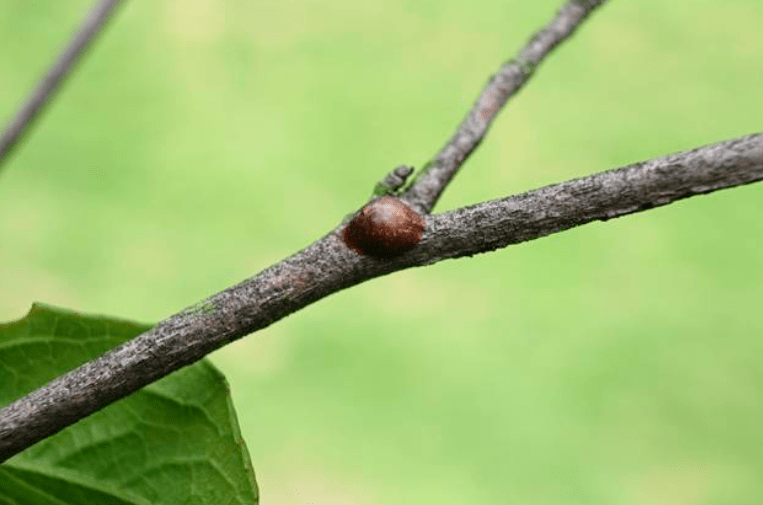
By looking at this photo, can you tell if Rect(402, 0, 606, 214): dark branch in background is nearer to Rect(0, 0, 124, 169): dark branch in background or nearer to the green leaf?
the green leaf

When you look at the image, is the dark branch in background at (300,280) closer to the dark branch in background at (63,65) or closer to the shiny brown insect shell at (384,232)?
the shiny brown insect shell at (384,232)

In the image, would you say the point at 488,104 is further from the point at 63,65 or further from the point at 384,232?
the point at 63,65

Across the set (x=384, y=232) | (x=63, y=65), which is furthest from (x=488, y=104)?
(x=63, y=65)

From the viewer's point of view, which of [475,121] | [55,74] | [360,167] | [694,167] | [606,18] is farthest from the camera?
[606,18]

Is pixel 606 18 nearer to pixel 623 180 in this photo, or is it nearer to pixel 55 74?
pixel 55 74

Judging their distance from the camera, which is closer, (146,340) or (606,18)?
(146,340)

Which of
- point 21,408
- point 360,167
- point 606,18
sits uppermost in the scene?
point 606,18

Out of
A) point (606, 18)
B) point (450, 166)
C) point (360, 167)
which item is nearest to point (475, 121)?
point (450, 166)
